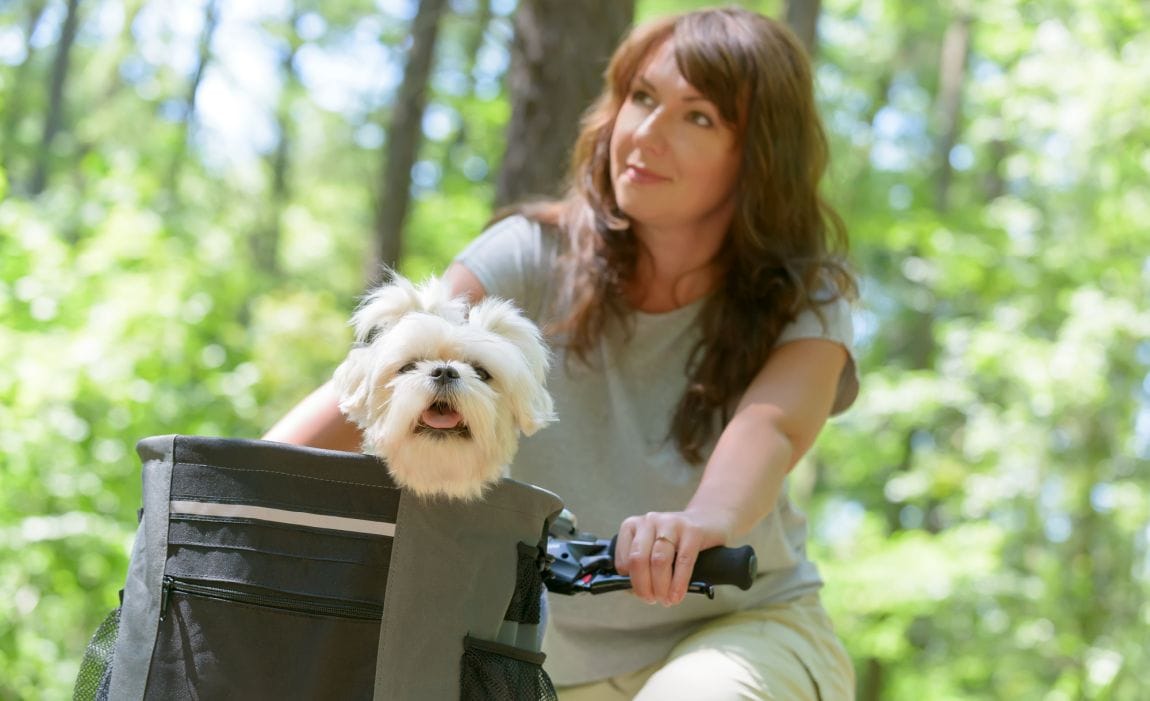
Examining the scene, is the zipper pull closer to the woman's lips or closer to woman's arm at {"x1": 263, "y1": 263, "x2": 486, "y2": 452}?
woman's arm at {"x1": 263, "y1": 263, "x2": 486, "y2": 452}

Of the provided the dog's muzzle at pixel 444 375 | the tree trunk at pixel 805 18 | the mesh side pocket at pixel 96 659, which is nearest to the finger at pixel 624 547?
the dog's muzzle at pixel 444 375

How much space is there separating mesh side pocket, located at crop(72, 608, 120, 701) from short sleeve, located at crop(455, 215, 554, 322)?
1066 mm

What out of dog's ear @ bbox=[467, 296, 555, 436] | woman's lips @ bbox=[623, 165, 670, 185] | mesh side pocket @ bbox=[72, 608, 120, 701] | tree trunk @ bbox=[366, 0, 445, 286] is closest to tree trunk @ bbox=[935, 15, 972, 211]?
tree trunk @ bbox=[366, 0, 445, 286]

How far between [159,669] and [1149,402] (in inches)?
369

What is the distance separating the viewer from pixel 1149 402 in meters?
9.64

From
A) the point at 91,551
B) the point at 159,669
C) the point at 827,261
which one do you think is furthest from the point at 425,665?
the point at 91,551

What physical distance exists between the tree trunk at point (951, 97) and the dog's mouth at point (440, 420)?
47.8 feet

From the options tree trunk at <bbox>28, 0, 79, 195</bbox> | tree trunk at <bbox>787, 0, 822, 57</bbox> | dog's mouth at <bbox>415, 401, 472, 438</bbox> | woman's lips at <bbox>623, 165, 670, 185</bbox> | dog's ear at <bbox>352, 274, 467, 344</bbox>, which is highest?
tree trunk at <bbox>787, 0, 822, 57</bbox>

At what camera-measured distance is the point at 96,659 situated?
1834 mm

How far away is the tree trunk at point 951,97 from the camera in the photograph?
50.8 feet

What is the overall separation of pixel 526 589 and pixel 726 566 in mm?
305

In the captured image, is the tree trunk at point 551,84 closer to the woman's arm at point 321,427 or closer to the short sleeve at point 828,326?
the short sleeve at point 828,326

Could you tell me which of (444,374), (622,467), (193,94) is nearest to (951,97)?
(193,94)

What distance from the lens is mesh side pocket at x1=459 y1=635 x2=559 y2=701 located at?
66.4 inches
